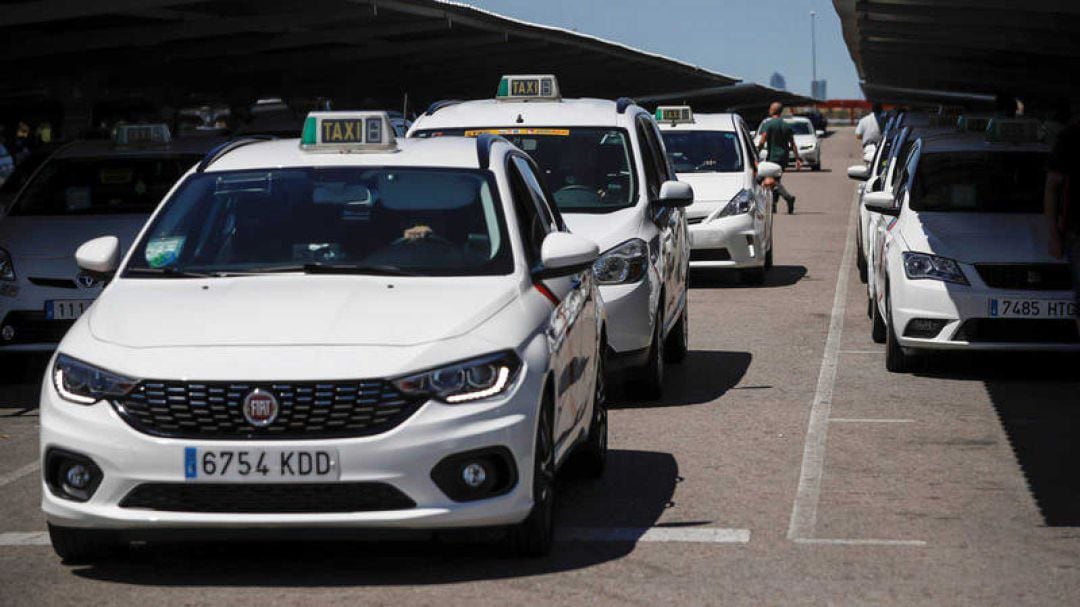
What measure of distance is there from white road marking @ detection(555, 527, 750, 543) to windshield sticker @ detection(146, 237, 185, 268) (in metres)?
1.88

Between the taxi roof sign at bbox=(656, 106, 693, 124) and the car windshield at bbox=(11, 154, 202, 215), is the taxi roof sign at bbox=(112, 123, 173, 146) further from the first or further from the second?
the taxi roof sign at bbox=(656, 106, 693, 124)

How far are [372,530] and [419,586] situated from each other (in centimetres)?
32

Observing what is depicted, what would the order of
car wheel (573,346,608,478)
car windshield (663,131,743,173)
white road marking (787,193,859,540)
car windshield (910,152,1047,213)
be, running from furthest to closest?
1. car windshield (663,131,743,173)
2. car windshield (910,152,1047,213)
3. car wheel (573,346,608,478)
4. white road marking (787,193,859,540)

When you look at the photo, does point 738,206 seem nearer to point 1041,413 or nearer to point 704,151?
point 704,151

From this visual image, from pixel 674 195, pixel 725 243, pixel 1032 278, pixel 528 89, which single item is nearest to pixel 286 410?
pixel 674 195

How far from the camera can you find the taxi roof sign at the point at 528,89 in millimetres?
14625

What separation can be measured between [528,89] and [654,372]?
3.29 metres

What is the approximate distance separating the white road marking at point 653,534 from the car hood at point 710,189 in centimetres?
1225

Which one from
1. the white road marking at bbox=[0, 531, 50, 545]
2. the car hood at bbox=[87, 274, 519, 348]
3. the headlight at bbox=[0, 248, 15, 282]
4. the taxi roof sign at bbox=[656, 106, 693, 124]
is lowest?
the taxi roof sign at bbox=[656, 106, 693, 124]

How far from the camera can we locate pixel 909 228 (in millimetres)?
13727

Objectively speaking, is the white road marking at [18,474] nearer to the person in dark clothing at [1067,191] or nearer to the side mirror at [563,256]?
the side mirror at [563,256]

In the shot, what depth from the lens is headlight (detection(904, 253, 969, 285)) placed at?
13211mm

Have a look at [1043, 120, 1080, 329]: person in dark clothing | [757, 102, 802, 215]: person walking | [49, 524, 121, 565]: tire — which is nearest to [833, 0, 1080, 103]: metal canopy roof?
[757, 102, 802, 215]: person walking

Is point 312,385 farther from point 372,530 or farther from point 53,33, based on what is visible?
point 53,33
